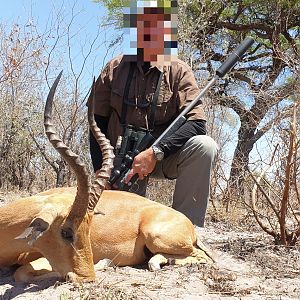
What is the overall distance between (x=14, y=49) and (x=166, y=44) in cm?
665

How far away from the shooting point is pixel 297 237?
16.0 feet

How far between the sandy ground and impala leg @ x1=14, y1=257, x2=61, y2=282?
0.08 m

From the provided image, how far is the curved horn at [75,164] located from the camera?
3.37 m

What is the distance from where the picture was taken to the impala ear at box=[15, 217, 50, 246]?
3384 mm

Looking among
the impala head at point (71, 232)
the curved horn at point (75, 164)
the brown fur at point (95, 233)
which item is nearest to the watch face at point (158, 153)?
the brown fur at point (95, 233)

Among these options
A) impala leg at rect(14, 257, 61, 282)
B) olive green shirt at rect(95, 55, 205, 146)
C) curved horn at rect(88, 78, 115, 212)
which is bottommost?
impala leg at rect(14, 257, 61, 282)

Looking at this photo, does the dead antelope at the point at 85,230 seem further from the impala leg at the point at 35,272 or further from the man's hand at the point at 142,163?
the man's hand at the point at 142,163

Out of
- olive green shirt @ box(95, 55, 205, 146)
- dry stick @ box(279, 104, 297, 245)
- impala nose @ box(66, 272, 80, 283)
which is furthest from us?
olive green shirt @ box(95, 55, 205, 146)

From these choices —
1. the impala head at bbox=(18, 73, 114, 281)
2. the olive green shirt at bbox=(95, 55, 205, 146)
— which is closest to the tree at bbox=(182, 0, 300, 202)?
the olive green shirt at bbox=(95, 55, 205, 146)

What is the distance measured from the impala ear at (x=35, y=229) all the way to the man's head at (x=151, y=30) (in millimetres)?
2299

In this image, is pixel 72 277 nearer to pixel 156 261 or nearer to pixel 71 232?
pixel 71 232

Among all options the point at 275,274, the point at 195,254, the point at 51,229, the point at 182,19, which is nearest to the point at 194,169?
the point at 195,254

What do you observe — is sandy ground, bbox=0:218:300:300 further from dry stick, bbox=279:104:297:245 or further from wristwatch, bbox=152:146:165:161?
wristwatch, bbox=152:146:165:161

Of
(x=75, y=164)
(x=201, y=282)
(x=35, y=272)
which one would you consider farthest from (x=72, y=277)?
(x=201, y=282)
